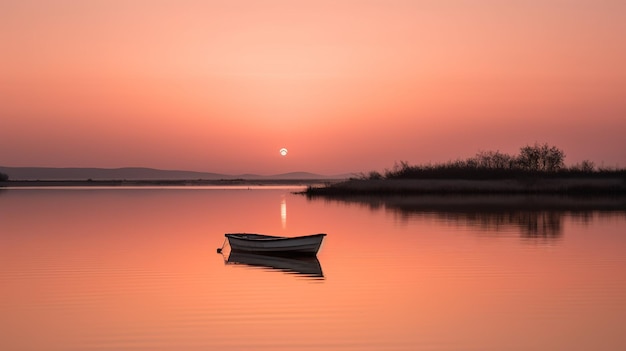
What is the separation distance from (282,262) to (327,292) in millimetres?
7522

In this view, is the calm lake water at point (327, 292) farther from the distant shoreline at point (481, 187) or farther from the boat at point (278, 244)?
the distant shoreline at point (481, 187)

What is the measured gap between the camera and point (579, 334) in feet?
46.6

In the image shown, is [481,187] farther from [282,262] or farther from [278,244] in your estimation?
[282,262]

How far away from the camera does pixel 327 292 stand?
18.9 metres

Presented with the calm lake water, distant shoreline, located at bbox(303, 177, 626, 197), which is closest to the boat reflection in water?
the calm lake water

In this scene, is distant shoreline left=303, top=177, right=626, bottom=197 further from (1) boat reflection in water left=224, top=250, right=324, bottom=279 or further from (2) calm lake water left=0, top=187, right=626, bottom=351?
(1) boat reflection in water left=224, top=250, right=324, bottom=279

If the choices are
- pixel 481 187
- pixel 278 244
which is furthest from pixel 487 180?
pixel 278 244

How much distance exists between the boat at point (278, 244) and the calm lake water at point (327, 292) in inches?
31.1

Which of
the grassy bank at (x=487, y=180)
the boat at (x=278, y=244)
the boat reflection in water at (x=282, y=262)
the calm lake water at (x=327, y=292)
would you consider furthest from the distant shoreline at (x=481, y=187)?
the boat reflection in water at (x=282, y=262)

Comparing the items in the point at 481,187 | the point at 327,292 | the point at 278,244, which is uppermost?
the point at 481,187

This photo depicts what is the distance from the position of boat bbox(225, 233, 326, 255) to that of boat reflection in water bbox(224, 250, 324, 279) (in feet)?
0.57

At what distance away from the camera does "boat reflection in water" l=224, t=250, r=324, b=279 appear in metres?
23.3

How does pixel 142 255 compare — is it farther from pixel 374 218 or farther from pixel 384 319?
pixel 374 218

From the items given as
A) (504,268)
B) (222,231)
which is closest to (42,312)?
(504,268)
